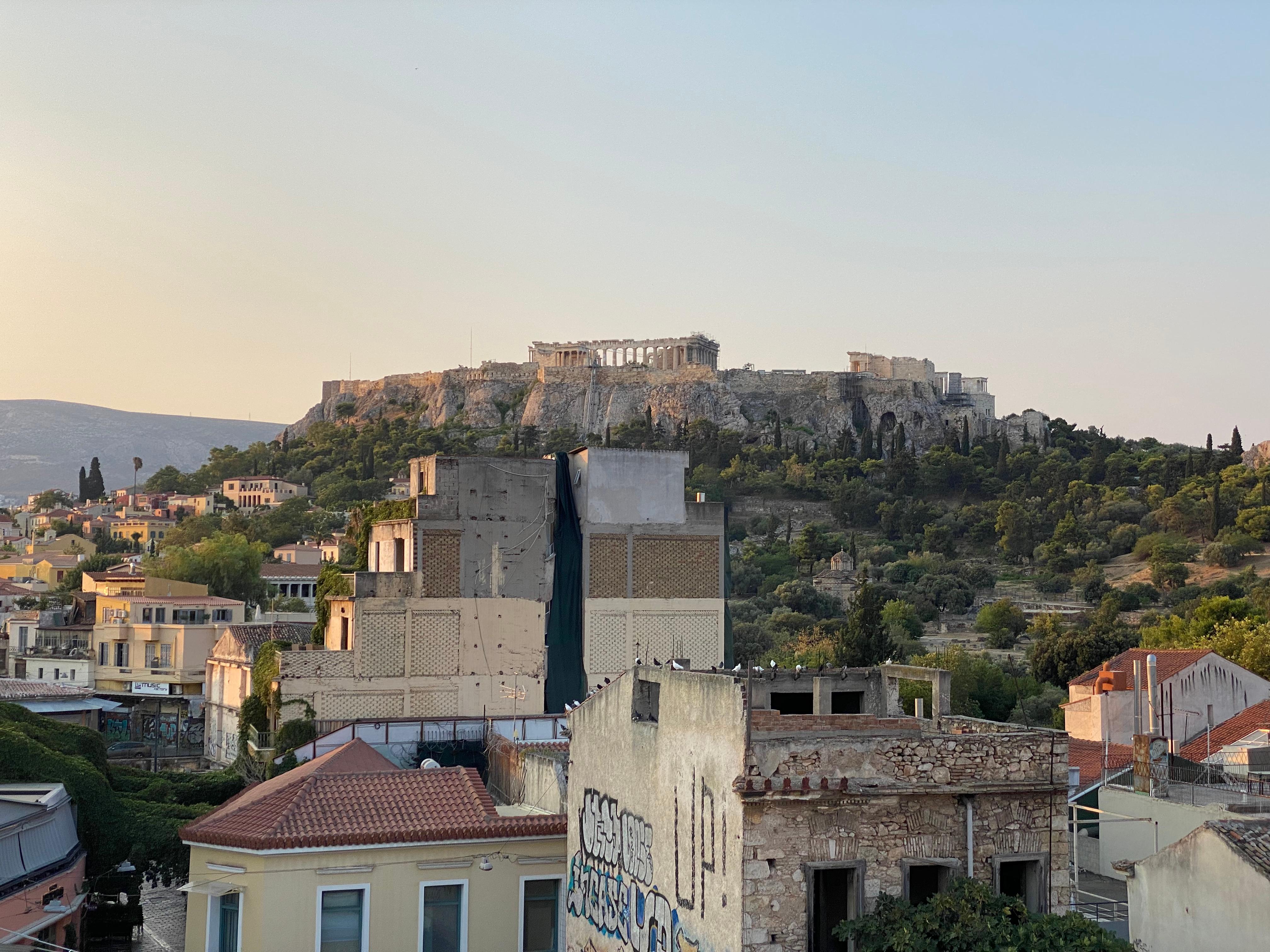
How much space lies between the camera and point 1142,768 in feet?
70.8

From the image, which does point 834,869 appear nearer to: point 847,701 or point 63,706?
point 847,701

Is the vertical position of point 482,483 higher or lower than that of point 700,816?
higher

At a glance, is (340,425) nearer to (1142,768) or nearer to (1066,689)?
(1066,689)

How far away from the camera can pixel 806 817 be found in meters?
12.6

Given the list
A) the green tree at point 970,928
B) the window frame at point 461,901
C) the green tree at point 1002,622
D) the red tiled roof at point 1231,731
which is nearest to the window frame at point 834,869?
the green tree at point 970,928

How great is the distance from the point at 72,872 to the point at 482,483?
43.4 ft

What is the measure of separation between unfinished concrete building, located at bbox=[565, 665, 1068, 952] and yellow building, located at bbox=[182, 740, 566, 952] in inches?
108

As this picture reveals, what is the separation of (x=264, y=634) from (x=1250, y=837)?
1355 inches

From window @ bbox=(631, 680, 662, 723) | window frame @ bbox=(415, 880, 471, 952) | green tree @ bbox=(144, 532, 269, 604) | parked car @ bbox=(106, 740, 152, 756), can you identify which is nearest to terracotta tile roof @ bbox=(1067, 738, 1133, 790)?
window frame @ bbox=(415, 880, 471, 952)

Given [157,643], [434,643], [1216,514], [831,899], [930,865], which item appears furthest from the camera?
[1216,514]

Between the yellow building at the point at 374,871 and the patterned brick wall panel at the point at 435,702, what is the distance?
11565mm

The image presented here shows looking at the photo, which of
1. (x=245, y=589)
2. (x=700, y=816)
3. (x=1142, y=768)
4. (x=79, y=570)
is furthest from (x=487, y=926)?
(x=79, y=570)

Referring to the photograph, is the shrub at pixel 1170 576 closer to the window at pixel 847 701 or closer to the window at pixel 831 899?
the window at pixel 847 701

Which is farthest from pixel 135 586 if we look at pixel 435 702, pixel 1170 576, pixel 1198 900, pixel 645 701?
pixel 1170 576
